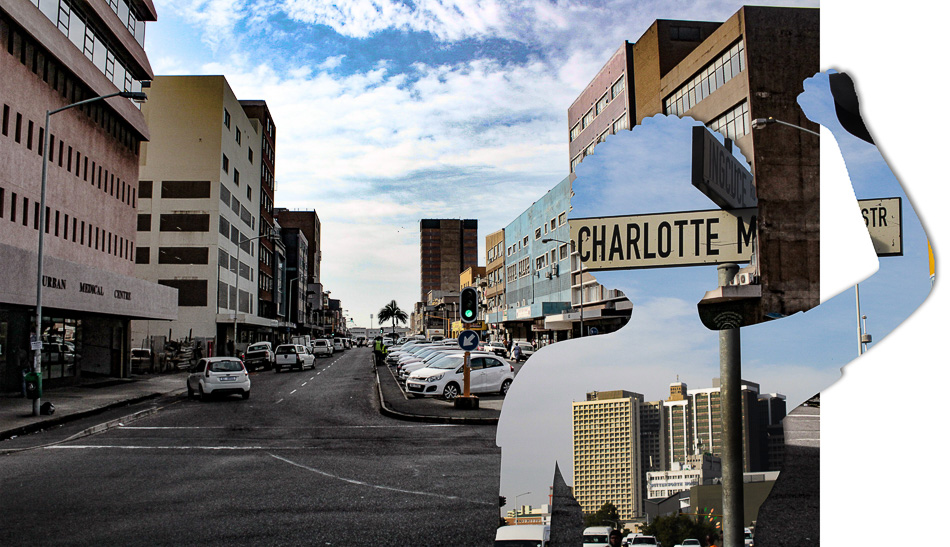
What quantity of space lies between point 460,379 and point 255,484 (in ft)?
40.4

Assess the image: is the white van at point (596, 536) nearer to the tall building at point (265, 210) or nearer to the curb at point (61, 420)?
the curb at point (61, 420)

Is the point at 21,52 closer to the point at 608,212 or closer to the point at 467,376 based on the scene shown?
the point at 467,376

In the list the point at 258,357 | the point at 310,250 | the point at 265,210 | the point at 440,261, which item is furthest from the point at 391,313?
the point at 258,357

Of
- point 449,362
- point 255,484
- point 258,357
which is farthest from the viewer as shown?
point 258,357

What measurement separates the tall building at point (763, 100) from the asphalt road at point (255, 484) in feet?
12.9

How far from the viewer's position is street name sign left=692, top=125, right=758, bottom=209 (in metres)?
1.97

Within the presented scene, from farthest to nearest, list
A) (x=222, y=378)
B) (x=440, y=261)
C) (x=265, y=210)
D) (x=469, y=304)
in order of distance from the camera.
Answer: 1. (x=440, y=261)
2. (x=265, y=210)
3. (x=222, y=378)
4. (x=469, y=304)

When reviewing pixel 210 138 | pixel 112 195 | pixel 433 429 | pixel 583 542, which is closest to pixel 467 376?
pixel 433 429

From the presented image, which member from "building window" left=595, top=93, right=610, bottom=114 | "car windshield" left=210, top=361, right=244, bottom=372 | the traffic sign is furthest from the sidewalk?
"building window" left=595, top=93, right=610, bottom=114

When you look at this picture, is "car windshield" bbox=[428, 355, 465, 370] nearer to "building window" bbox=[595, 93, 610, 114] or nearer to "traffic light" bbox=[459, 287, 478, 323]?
"traffic light" bbox=[459, 287, 478, 323]

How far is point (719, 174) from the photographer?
6.63 feet

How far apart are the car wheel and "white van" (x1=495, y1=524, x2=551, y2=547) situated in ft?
57.7

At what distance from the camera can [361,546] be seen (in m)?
5.20

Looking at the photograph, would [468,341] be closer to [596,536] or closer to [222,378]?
[222,378]
